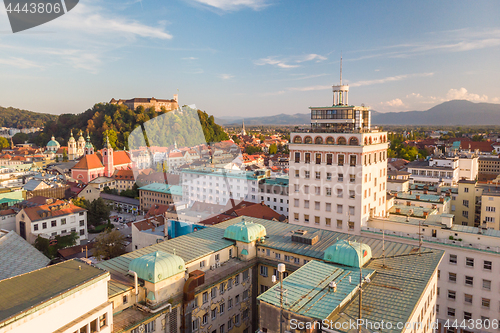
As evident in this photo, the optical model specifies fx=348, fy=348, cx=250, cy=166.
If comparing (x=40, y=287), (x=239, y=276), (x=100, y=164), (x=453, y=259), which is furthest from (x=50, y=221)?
(x=100, y=164)

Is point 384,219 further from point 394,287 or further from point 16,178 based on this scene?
point 16,178

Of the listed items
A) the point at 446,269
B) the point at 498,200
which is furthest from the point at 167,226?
the point at 498,200

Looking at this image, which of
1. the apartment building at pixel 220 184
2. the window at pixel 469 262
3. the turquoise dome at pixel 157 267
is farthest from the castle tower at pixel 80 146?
the window at pixel 469 262

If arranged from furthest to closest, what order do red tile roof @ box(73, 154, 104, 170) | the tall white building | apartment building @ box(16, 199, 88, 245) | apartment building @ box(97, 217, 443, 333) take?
red tile roof @ box(73, 154, 104, 170) < apartment building @ box(16, 199, 88, 245) < the tall white building < apartment building @ box(97, 217, 443, 333)

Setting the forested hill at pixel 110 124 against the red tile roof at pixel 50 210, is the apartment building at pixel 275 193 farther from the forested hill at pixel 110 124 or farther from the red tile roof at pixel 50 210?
the forested hill at pixel 110 124

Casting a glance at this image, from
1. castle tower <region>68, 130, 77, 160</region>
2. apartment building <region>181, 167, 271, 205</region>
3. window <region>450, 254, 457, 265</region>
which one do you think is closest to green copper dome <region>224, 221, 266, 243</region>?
window <region>450, 254, 457, 265</region>

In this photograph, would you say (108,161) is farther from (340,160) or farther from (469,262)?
(469,262)

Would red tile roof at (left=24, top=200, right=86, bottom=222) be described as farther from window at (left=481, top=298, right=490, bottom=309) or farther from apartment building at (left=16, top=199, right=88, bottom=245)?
window at (left=481, top=298, right=490, bottom=309)
